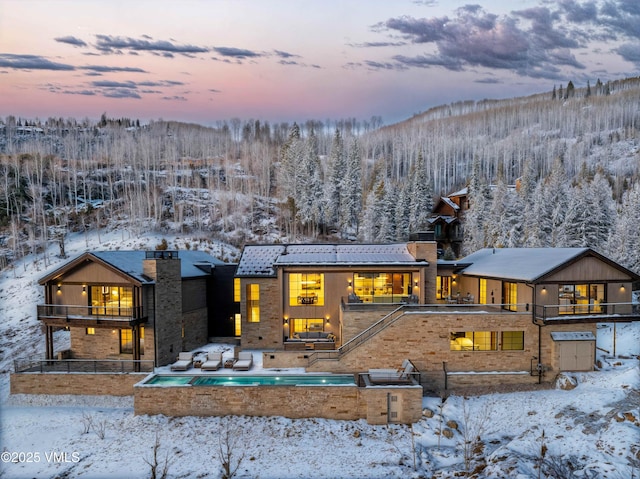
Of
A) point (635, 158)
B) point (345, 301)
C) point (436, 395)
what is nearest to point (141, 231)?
point (345, 301)

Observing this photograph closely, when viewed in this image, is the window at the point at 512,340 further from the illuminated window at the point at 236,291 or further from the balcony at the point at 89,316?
the balcony at the point at 89,316

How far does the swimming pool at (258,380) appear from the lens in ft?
53.5

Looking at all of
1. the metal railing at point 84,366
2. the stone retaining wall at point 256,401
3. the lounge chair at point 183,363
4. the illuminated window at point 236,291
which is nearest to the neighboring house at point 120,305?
the metal railing at point 84,366

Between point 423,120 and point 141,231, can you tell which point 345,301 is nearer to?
point 141,231

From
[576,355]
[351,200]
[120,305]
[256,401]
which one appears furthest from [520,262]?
[351,200]

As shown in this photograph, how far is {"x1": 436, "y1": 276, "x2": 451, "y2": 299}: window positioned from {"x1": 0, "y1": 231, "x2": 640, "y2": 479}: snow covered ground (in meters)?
7.97

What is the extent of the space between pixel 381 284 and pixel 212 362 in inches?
388

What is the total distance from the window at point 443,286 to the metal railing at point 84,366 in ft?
54.7

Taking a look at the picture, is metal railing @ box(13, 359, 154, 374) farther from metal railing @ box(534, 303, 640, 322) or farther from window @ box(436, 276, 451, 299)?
metal railing @ box(534, 303, 640, 322)

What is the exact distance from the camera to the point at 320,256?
22.6 m

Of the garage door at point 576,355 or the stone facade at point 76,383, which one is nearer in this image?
the garage door at point 576,355

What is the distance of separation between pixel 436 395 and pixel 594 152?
91739 millimetres

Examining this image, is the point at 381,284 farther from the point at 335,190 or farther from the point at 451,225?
the point at 335,190

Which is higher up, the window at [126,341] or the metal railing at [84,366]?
the window at [126,341]
